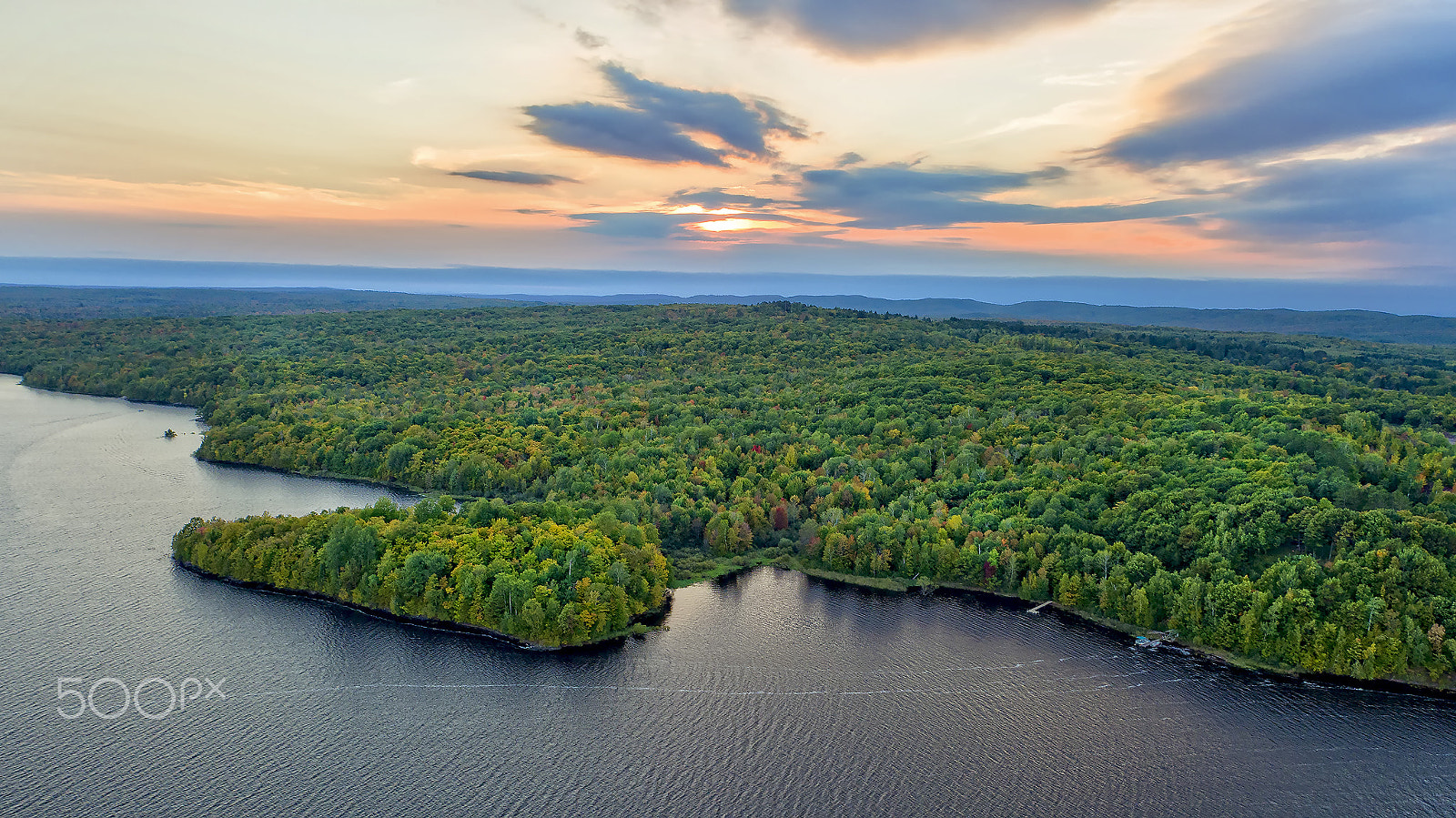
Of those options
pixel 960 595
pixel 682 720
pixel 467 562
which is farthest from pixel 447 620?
pixel 960 595

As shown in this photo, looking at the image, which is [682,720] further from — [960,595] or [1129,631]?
[1129,631]

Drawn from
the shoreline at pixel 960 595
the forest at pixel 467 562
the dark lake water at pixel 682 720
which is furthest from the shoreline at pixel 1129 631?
the forest at pixel 467 562

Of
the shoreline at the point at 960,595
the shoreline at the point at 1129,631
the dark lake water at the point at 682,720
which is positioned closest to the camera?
the dark lake water at the point at 682,720

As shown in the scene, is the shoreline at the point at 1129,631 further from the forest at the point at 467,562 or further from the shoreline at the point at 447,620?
the forest at the point at 467,562

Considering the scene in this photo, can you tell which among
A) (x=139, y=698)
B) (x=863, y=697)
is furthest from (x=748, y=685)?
(x=139, y=698)

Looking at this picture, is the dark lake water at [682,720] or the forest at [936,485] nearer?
the dark lake water at [682,720]
